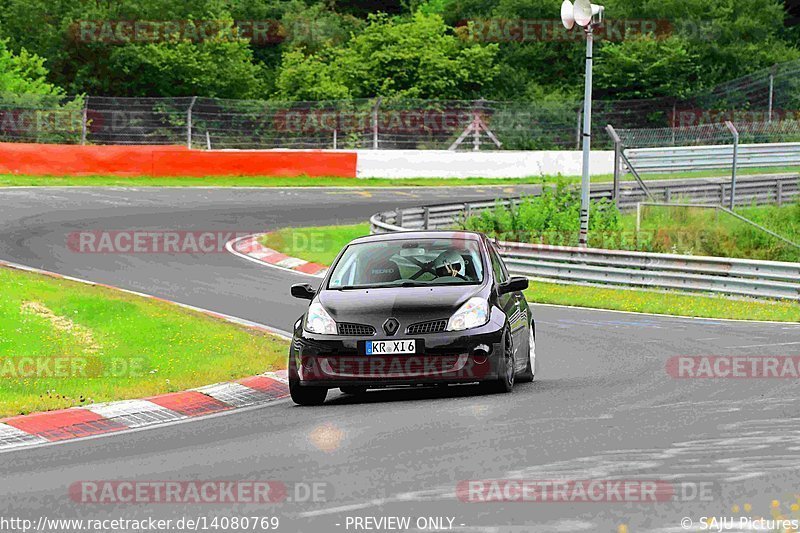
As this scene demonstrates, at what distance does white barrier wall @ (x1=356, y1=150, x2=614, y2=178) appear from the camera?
145ft

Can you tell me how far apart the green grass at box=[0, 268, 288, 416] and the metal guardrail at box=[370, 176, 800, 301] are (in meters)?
7.85

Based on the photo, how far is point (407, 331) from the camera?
11656mm

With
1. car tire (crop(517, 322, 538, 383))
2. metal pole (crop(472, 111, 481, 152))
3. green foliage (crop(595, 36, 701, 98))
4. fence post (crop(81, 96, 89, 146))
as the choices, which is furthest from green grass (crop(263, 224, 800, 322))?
green foliage (crop(595, 36, 701, 98))

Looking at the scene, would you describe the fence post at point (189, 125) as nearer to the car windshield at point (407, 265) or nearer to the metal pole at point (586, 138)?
the metal pole at point (586, 138)

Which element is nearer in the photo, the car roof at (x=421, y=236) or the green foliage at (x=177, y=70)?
the car roof at (x=421, y=236)

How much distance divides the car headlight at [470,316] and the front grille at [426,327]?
0.22 feet

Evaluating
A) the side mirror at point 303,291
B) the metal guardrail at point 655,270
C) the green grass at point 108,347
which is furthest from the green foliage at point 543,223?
the side mirror at point 303,291

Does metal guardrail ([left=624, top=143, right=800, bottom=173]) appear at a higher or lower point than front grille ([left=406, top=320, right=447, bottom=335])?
higher

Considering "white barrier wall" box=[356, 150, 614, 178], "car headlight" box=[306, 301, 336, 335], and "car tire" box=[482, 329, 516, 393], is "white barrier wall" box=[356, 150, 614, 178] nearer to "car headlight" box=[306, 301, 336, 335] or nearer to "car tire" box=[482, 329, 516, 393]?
"car headlight" box=[306, 301, 336, 335]

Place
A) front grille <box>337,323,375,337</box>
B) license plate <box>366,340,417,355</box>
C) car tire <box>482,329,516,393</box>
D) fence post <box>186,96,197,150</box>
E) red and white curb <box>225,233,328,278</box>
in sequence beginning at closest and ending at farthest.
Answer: license plate <box>366,340,417,355</box>
front grille <box>337,323,375,337</box>
car tire <box>482,329,516,393</box>
red and white curb <box>225,233,328,278</box>
fence post <box>186,96,197,150</box>

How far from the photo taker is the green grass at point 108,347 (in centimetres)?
1253

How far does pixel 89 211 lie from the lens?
3269 centimetres

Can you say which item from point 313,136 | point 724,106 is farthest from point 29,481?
point 724,106

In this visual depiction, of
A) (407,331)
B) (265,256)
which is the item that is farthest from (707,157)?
(407,331)
